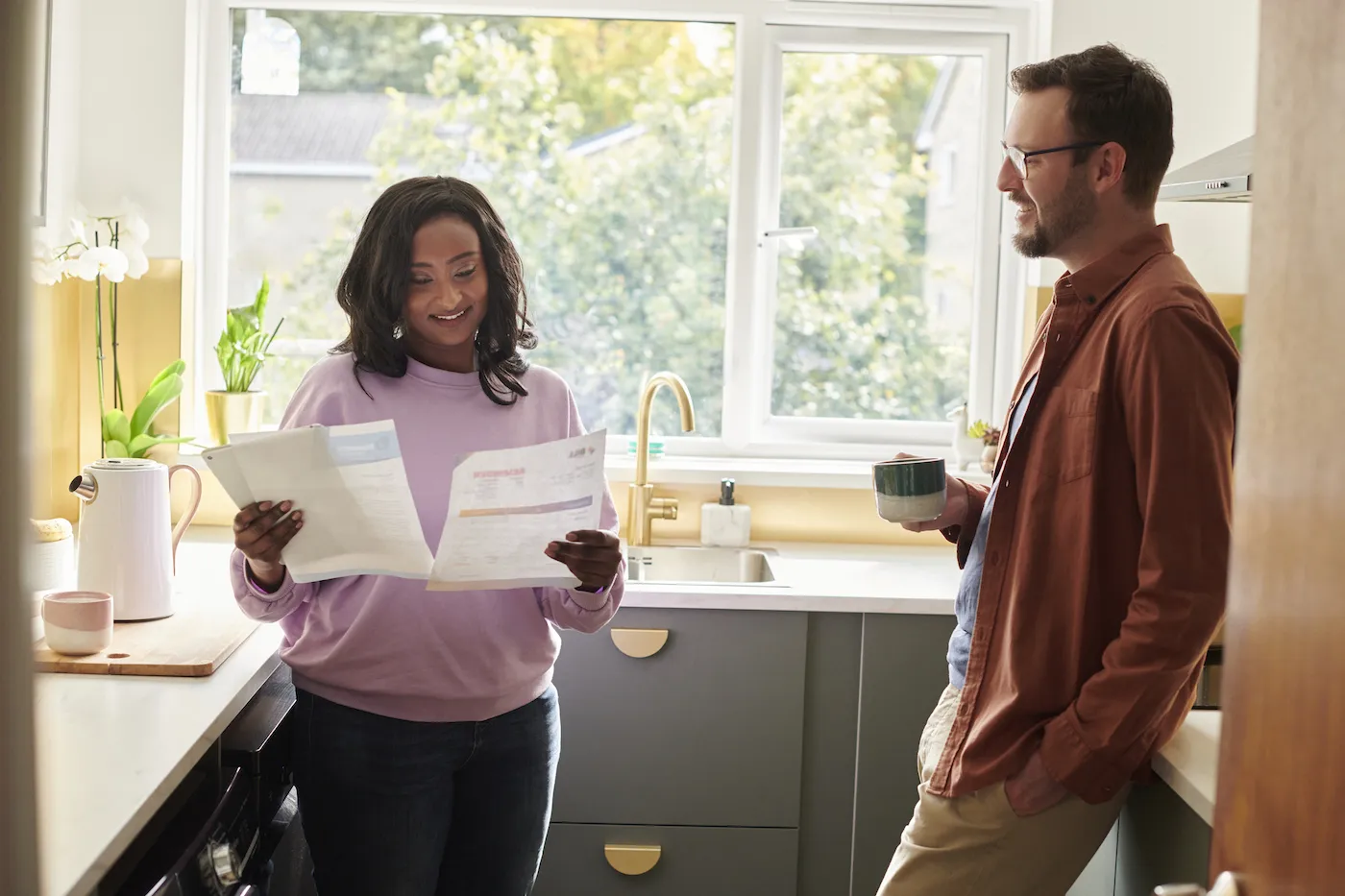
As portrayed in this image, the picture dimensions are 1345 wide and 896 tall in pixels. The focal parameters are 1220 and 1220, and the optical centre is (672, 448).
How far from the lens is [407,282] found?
65.1 inches

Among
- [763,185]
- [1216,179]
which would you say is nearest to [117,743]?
[1216,179]

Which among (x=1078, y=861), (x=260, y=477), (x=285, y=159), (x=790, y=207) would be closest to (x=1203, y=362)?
(x=1078, y=861)

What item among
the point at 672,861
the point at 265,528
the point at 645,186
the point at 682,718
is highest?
the point at 645,186

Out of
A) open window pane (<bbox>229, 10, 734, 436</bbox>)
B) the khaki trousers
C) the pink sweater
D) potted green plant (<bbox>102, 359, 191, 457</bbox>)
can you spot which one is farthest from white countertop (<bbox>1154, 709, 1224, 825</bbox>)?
potted green plant (<bbox>102, 359, 191, 457</bbox>)

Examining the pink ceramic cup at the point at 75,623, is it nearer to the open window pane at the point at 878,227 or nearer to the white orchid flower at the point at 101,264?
the white orchid flower at the point at 101,264

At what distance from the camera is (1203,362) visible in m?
1.32

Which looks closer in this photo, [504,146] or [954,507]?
[954,507]

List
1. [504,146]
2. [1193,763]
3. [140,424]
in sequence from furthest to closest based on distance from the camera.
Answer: [504,146]
[140,424]
[1193,763]

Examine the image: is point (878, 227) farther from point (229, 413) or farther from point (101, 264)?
point (101, 264)

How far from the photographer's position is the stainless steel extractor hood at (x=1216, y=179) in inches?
69.1

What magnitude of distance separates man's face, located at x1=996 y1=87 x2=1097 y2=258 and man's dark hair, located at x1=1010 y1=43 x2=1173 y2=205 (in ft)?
0.05

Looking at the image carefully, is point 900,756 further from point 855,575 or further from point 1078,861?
point 1078,861

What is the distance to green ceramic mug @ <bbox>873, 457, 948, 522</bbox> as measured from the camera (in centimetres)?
162

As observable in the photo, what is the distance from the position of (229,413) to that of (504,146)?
863 mm
